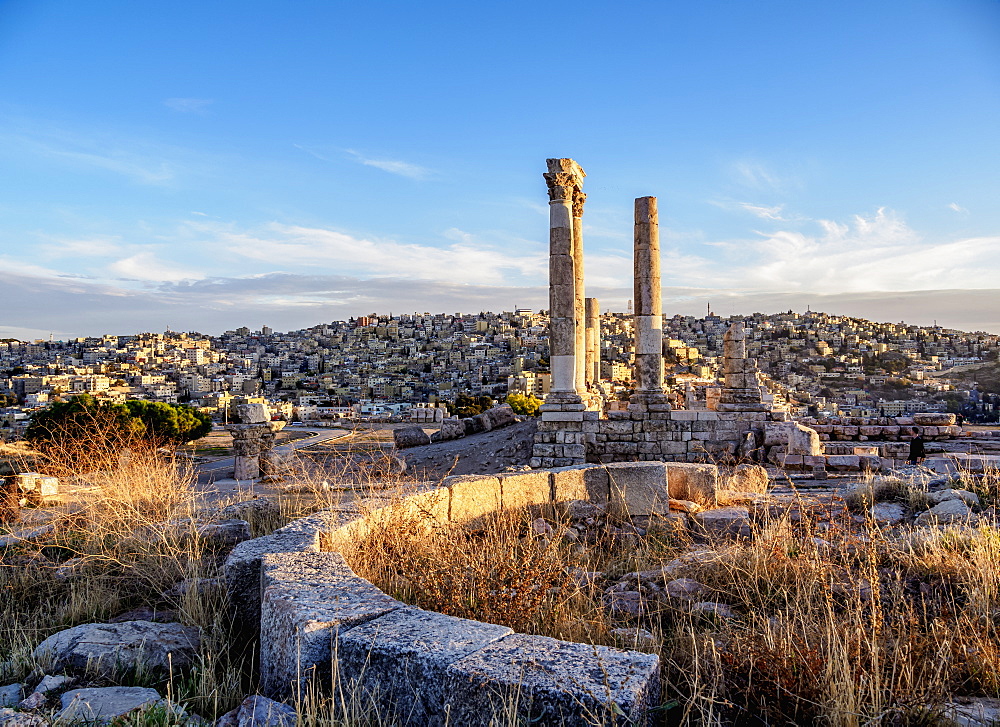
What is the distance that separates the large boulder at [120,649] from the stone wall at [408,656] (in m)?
0.47

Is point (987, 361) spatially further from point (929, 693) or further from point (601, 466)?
point (929, 693)

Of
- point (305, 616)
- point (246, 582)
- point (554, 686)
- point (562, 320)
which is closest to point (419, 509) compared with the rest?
point (246, 582)

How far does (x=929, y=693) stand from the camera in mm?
3070

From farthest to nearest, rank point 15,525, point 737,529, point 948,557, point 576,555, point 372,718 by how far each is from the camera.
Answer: point 15,525
point 737,529
point 576,555
point 948,557
point 372,718

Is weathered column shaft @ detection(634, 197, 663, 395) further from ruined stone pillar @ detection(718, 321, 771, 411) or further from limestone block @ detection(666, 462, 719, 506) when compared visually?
limestone block @ detection(666, 462, 719, 506)

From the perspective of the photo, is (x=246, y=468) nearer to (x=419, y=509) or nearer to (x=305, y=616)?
(x=419, y=509)

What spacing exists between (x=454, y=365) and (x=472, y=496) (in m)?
76.2

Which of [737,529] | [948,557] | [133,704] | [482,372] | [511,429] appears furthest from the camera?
[482,372]

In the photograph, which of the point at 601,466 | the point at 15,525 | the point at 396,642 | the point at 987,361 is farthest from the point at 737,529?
the point at 987,361

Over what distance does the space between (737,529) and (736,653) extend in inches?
152

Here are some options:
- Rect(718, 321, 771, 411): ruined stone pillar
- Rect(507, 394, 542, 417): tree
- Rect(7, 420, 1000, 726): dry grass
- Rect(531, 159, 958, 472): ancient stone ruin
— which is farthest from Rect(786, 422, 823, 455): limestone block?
Rect(507, 394, 542, 417): tree

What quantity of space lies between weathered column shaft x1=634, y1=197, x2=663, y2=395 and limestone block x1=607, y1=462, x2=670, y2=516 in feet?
31.1

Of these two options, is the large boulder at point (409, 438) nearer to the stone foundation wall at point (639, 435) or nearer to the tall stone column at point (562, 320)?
the tall stone column at point (562, 320)

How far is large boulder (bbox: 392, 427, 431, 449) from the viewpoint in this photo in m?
20.5
